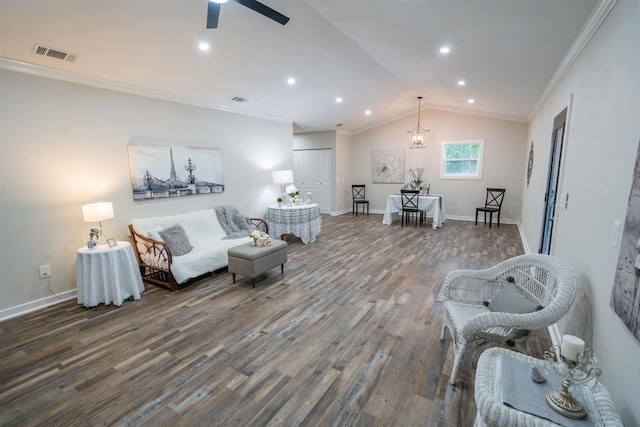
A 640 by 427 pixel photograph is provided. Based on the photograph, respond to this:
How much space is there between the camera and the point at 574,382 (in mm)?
1133

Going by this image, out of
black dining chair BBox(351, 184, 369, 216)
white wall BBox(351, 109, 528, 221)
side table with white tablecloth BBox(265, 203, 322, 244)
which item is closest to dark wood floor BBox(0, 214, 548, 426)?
side table with white tablecloth BBox(265, 203, 322, 244)

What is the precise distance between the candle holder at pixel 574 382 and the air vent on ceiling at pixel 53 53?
4.58m

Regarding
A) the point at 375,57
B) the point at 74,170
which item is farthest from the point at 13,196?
the point at 375,57

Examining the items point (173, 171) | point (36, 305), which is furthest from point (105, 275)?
point (173, 171)

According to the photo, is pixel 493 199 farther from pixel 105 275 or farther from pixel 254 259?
pixel 105 275

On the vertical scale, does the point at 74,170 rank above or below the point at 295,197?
above

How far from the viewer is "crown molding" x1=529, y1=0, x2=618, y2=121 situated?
182 cm

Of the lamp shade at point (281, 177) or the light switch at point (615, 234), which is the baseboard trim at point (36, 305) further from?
the light switch at point (615, 234)

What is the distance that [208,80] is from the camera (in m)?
4.08

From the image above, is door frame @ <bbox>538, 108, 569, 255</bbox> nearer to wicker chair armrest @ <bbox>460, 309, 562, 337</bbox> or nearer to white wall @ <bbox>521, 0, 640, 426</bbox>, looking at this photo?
white wall @ <bbox>521, 0, 640, 426</bbox>

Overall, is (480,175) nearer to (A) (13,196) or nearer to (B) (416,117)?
(B) (416,117)

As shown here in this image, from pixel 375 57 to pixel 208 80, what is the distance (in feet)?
8.37

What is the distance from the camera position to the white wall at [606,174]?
128cm

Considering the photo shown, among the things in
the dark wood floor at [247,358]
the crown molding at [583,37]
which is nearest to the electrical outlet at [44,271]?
the dark wood floor at [247,358]
